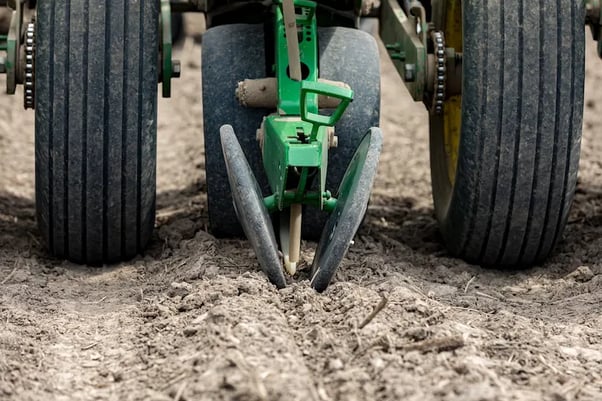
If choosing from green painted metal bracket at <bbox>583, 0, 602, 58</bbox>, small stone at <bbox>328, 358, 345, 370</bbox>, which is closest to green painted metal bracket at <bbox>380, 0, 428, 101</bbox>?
green painted metal bracket at <bbox>583, 0, 602, 58</bbox>

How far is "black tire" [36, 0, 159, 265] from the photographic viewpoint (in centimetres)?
472

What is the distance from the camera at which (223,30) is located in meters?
5.20

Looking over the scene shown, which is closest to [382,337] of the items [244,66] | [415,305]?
[415,305]

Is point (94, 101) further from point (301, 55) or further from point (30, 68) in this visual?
point (301, 55)

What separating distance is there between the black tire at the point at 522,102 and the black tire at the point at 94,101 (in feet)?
3.65

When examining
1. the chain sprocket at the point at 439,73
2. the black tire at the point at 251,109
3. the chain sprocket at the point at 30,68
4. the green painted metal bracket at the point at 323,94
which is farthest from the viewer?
the chain sprocket at the point at 439,73

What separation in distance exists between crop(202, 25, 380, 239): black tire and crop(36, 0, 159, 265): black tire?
27 centimetres

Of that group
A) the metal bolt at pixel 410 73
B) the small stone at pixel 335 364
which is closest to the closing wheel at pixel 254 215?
the small stone at pixel 335 364

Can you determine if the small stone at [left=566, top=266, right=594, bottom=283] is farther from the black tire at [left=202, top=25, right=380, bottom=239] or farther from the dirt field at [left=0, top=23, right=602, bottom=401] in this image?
the black tire at [left=202, top=25, right=380, bottom=239]

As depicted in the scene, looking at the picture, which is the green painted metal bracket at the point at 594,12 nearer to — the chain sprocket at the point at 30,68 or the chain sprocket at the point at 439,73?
the chain sprocket at the point at 439,73

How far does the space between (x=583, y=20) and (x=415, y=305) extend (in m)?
1.30

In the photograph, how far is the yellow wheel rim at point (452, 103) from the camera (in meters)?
5.61

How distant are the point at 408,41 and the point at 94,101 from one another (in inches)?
51.3

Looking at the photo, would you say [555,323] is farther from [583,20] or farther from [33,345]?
[33,345]
